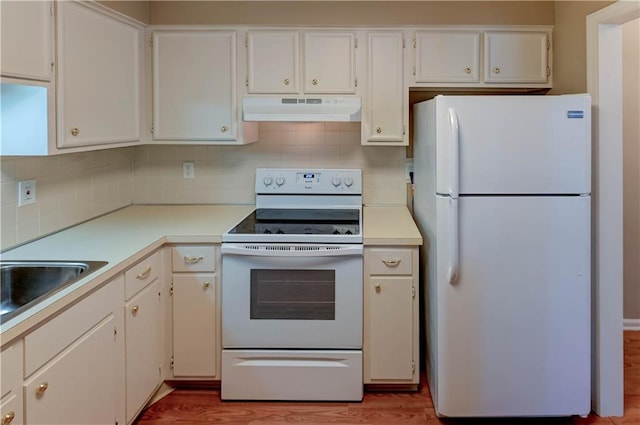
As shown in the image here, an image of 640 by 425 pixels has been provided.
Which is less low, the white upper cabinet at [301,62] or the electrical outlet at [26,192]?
the white upper cabinet at [301,62]

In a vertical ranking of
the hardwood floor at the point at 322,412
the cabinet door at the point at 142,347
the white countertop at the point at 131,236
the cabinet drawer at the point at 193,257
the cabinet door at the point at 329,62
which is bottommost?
the hardwood floor at the point at 322,412

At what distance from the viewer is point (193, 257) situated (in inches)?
105

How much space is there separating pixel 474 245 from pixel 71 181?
1989mm

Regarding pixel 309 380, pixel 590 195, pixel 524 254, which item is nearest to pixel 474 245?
pixel 524 254

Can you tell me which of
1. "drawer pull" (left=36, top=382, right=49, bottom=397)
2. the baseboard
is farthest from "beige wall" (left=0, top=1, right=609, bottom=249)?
the baseboard

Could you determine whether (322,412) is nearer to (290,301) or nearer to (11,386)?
(290,301)

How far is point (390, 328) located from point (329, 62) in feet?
4.89

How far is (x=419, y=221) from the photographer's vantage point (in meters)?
3.08

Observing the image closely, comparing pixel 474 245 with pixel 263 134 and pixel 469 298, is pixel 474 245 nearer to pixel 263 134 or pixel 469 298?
pixel 469 298

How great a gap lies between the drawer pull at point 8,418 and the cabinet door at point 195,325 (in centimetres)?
124

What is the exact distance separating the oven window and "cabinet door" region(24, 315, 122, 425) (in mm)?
743

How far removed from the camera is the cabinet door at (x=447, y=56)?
3.03 meters

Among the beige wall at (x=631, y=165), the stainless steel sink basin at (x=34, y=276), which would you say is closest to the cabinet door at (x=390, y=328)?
the stainless steel sink basin at (x=34, y=276)

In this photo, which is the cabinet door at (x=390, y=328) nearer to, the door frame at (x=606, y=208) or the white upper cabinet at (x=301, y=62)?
the door frame at (x=606, y=208)
